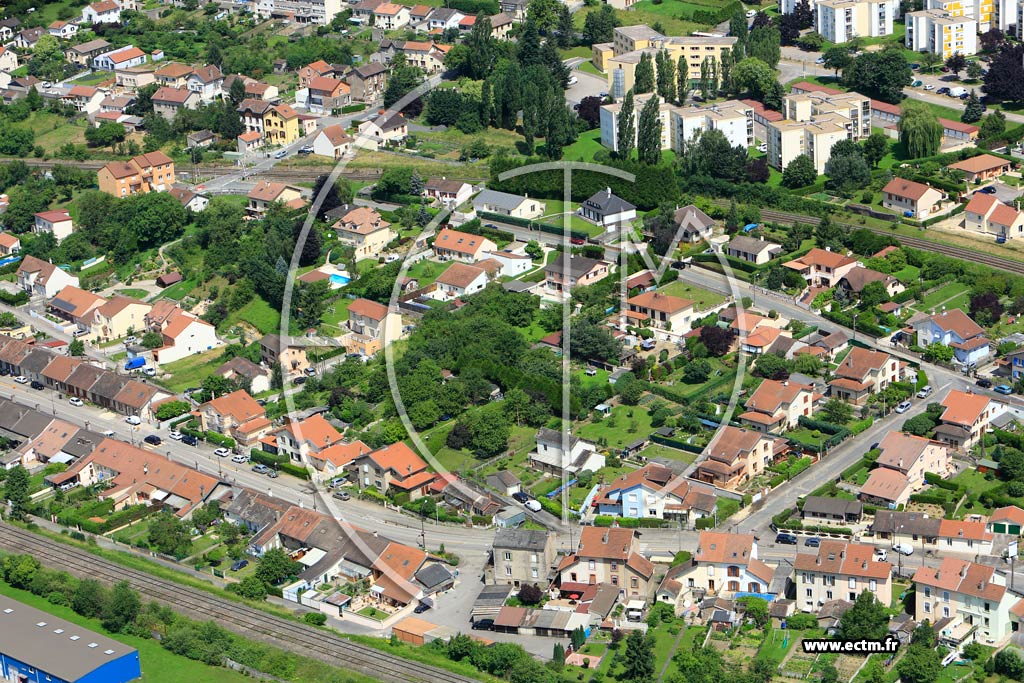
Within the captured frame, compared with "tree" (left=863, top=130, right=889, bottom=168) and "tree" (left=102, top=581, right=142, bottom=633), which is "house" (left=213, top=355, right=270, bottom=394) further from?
"tree" (left=863, top=130, right=889, bottom=168)

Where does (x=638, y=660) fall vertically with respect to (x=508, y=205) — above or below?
below

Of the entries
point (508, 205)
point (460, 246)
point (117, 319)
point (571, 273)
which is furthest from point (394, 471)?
point (508, 205)

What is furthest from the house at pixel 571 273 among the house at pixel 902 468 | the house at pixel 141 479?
the house at pixel 141 479

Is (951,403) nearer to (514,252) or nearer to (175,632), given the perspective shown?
(514,252)

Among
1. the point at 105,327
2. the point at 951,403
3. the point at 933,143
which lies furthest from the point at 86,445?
the point at 933,143

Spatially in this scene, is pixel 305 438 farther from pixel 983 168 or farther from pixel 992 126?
pixel 992 126
